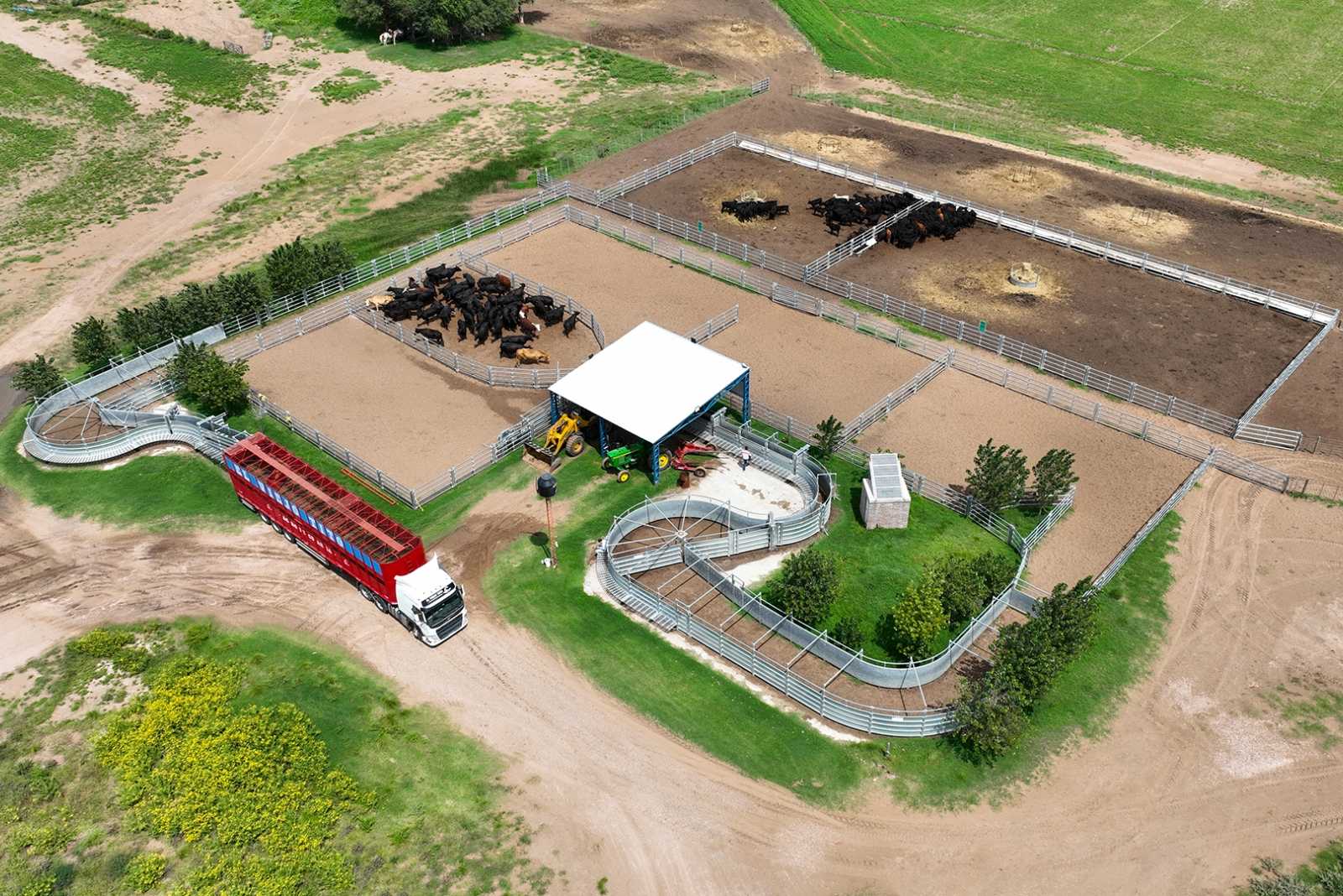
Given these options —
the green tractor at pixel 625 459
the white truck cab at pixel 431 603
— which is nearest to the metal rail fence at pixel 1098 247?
the green tractor at pixel 625 459

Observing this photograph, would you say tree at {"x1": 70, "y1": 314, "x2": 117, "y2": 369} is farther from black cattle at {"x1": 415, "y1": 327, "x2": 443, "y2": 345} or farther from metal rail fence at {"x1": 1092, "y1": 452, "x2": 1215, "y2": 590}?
metal rail fence at {"x1": 1092, "y1": 452, "x2": 1215, "y2": 590}

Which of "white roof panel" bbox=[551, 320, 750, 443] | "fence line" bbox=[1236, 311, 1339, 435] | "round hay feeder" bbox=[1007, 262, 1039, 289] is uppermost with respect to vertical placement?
"white roof panel" bbox=[551, 320, 750, 443]

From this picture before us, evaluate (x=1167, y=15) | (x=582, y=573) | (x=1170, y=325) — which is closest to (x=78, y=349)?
(x=582, y=573)

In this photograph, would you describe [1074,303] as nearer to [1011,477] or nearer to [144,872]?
[1011,477]

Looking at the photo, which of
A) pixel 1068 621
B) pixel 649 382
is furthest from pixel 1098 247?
pixel 1068 621

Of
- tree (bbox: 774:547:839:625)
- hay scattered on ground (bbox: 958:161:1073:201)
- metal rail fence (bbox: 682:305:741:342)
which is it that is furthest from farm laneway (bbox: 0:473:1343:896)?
hay scattered on ground (bbox: 958:161:1073:201)

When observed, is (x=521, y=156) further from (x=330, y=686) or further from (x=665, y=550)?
(x=330, y=686)
